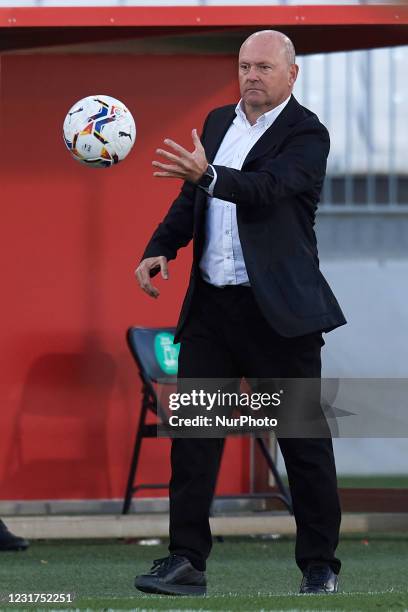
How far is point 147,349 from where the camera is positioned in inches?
308

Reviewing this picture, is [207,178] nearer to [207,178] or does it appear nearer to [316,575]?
[207,178]

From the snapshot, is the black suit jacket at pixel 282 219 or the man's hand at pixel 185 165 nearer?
the man's hand at pixel 185 165

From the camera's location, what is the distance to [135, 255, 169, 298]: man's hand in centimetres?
514

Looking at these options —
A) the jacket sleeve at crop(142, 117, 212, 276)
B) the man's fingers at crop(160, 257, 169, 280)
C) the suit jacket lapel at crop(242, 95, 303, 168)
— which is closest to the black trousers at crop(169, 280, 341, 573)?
the man's fingers at crop(160, 257, 169, 280)

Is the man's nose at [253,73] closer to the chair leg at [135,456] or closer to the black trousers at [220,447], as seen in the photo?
the black trousers at [220,447]

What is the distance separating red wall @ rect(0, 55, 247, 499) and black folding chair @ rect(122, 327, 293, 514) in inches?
9.4

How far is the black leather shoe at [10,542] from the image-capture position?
6.96m

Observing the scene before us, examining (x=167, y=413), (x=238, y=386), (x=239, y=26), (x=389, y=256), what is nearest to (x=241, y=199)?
(x=238, y=386)

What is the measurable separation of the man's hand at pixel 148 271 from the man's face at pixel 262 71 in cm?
63

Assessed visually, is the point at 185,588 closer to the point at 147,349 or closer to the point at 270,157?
the point at 270,157

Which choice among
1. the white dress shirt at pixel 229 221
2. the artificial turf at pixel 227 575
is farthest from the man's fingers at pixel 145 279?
the artificial turf at pixel 227 575

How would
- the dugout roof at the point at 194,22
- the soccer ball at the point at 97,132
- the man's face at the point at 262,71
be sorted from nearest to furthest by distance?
the man's face at the point at 262,71
the soccer ball at the point at 97,132
the dugout roof at the point at 194,22

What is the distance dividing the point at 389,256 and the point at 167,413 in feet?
11.2

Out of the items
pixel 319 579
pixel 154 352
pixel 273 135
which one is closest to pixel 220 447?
pixel 319 579
